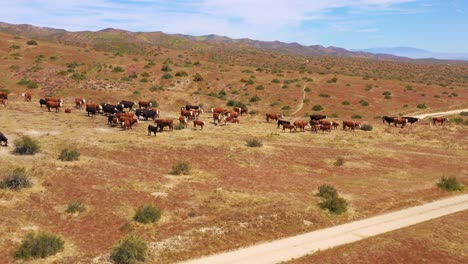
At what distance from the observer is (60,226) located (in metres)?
18.9

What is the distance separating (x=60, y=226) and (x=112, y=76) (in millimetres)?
52173

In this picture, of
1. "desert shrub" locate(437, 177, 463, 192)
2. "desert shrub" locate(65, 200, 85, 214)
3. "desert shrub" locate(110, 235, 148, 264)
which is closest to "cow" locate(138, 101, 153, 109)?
"desert shrub" locate(65, 200, 85, 214)

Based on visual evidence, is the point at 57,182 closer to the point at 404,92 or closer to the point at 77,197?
the point at 77,197

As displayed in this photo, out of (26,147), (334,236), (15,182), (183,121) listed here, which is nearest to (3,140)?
(26,147)

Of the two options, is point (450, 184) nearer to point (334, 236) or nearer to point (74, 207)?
point (334, 236)

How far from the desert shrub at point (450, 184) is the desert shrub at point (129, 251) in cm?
2057

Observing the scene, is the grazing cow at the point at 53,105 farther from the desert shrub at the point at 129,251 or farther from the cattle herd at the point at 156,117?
the desert shrub at the point at 129,251

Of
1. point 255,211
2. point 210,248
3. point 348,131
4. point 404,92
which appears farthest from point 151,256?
point 404,92

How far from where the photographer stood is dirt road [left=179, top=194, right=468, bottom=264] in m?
17.5

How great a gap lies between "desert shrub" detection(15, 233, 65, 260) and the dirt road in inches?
211

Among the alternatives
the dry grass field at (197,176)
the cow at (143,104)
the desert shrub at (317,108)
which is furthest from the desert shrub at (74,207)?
the desert shrub at (317,108)

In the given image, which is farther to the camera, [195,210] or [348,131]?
[348,131]

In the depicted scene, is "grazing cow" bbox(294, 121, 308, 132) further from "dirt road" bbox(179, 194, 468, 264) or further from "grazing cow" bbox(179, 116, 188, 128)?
"dirt road" bbox(179, 194, 468, 264)

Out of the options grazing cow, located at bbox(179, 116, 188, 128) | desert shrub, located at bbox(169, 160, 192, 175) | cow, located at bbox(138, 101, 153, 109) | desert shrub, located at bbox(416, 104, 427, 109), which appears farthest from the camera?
desert shrub, located at bbox(416, 104, 427, 109)
